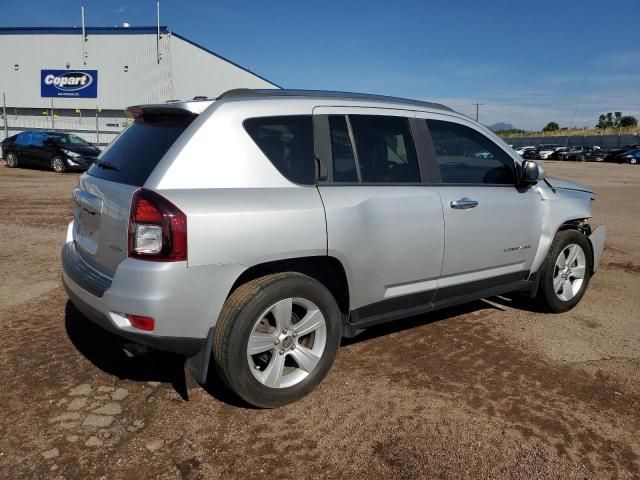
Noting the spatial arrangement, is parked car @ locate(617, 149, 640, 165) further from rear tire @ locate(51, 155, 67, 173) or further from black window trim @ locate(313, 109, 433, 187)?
black window trim @ locate(313, 109, 433, 187)

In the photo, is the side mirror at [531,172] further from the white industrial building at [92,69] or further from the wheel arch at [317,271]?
the white industrial building at [92,69]

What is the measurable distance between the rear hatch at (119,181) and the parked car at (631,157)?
51.1m

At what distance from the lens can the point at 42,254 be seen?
21.8 feet

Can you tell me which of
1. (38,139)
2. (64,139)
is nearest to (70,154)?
(64,139)

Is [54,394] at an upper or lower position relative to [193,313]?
lower

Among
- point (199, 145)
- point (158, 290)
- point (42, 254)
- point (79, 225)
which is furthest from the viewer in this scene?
point (42, 254)

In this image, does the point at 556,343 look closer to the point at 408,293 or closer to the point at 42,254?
the point at 408,293

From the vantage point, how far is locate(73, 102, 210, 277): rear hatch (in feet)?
9.36

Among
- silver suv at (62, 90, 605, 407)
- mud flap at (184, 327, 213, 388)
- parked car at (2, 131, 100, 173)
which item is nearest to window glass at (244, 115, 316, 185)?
silver suv at (62, 90, 605, 407)

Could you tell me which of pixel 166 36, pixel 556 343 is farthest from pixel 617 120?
pixel 556 343

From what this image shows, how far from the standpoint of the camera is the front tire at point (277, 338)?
2844 mm

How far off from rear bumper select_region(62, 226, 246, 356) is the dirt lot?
54 cm

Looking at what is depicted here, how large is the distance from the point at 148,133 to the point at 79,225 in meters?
0.79

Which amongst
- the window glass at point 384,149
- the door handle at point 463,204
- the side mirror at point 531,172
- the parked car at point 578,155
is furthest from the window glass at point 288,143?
the parked car at point 578,155
